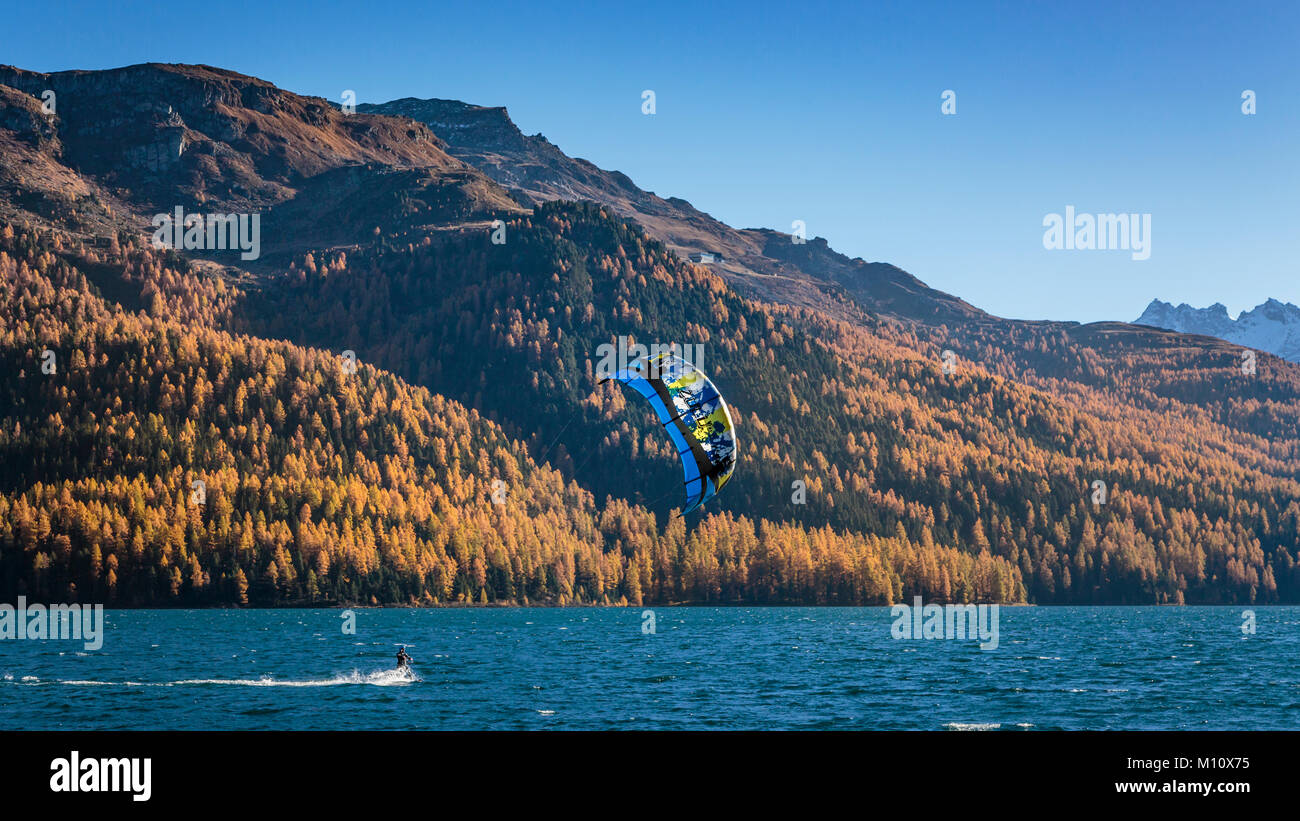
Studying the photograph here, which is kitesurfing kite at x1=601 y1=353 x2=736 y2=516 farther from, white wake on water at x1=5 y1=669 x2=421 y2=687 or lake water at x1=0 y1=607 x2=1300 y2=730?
white wake on water at x1=5 y1=669 x2=421 y2=687

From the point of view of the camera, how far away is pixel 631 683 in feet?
351

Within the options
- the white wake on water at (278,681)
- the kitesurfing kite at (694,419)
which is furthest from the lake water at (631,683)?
the kitesurfing kite at (694,419)

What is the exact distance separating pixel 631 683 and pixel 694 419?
40939 mm

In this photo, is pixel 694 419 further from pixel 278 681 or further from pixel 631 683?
pixel 278 681

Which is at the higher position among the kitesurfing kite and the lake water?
the kitesurfing kite

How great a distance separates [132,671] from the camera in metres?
112

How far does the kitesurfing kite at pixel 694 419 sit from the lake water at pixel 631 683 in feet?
55.7

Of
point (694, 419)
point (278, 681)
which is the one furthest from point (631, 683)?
point (694, 419)

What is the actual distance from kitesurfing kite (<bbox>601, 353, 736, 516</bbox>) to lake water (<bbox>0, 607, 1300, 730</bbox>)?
1699cm

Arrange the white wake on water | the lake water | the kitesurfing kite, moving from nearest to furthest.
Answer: the kitesurfing kite, the lake water, the white wake on water

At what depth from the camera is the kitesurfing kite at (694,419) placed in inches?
2783

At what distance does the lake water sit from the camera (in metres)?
82.6

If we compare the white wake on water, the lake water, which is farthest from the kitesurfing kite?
the white wake on water
